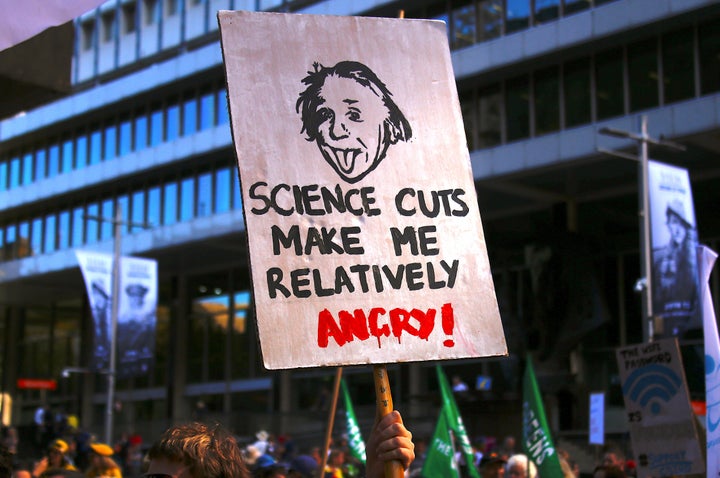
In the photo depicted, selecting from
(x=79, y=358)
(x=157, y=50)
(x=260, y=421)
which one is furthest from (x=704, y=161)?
(x=79, y=358)

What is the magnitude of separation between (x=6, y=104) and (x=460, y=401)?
2373 centimetres

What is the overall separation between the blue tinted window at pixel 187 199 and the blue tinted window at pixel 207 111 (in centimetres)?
198

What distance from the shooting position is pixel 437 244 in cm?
364

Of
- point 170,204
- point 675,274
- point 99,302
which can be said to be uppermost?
point 170,204

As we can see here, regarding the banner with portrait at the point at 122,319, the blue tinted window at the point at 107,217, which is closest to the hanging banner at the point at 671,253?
the banner with portrait at the point at 122,319

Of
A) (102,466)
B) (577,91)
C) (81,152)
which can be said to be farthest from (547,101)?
(102,466)

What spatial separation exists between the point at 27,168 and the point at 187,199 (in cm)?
993

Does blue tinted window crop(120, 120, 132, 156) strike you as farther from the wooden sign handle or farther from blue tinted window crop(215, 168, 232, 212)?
the wooden sign handle

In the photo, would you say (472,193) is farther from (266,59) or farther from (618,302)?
(618,302)

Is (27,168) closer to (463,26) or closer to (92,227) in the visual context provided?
(92,227)

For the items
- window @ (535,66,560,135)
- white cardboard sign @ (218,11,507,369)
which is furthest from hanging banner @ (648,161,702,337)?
white cardboard sign @ (218,11,507,369)

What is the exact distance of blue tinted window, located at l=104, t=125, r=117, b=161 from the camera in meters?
40.1

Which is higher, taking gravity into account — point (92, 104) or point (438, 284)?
point (92, 104)

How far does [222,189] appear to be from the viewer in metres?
35.8
